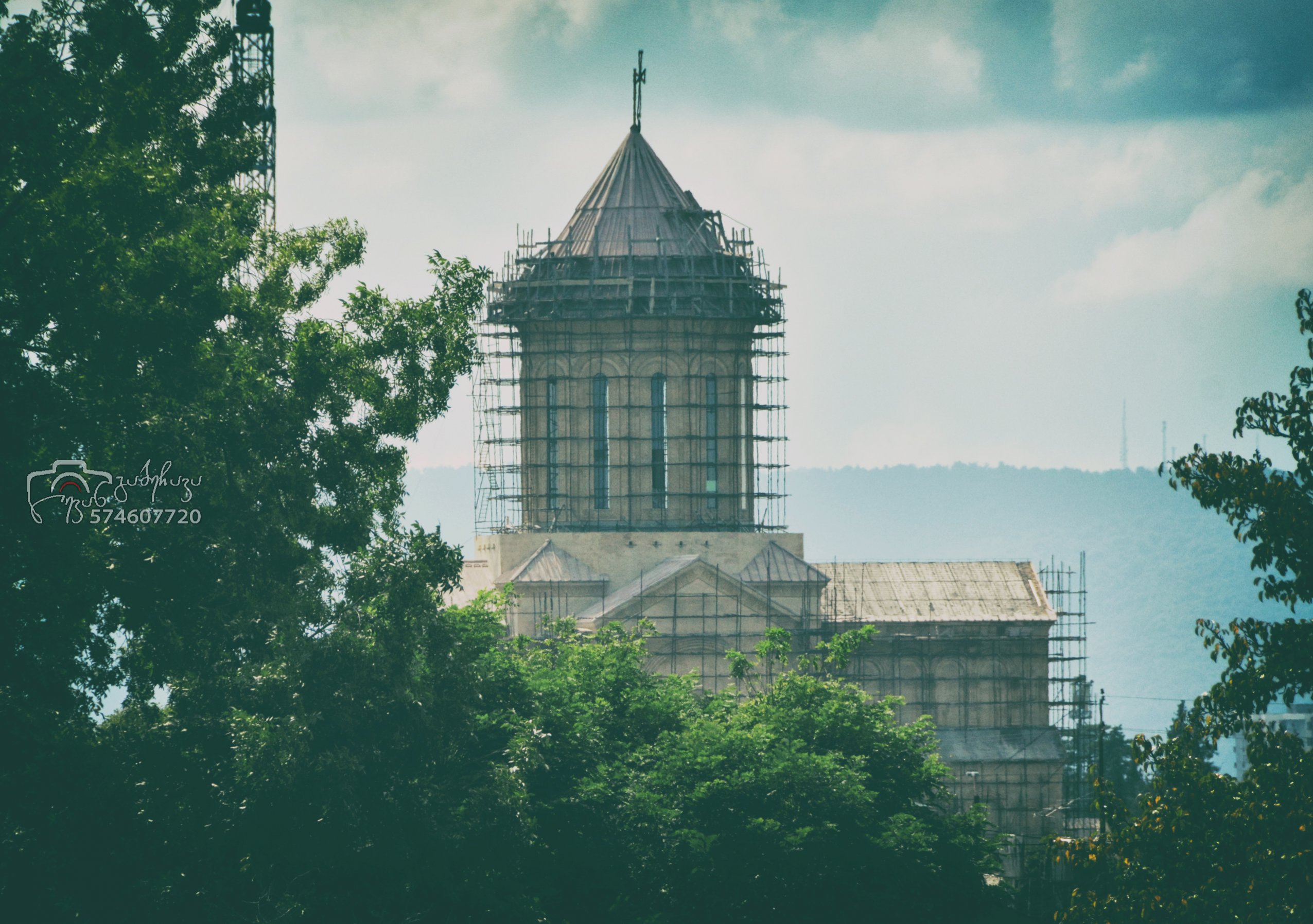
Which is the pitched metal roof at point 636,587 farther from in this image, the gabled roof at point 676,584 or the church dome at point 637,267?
A: the church dome at point 637,267

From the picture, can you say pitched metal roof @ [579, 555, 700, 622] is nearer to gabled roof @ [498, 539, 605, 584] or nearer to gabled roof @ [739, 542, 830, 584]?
gabled roof @ [498, 539, 605, 584]

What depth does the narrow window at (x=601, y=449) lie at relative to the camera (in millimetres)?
52688

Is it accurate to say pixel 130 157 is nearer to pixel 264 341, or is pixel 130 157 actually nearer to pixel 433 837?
pixel 264 341

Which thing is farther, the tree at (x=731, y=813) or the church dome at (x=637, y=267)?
the church dome at (x=637, y=267)

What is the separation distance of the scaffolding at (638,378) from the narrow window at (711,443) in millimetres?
37

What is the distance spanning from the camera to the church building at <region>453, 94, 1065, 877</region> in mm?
51188

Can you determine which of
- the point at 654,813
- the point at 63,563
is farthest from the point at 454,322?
the point at 654,813

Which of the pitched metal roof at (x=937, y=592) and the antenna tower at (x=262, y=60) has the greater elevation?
the antenna tower at (x=262, y=60)

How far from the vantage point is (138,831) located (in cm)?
2723

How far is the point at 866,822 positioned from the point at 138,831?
13517mm

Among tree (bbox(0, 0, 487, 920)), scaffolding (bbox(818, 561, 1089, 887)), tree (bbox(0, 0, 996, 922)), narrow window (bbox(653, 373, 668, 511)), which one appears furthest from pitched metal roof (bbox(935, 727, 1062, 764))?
tree (bbox(0, 0, 487, 920))

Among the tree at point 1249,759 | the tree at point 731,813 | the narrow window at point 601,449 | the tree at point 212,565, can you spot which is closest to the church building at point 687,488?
the narrow window at point 601,449

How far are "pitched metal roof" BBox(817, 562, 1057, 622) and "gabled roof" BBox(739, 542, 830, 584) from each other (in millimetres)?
1950

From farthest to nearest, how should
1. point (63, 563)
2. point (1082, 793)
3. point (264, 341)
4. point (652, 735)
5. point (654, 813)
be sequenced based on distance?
point (1082, 793) → point (652, 735) → point (654, 813) → point (264, 341) → point (63, 563)
